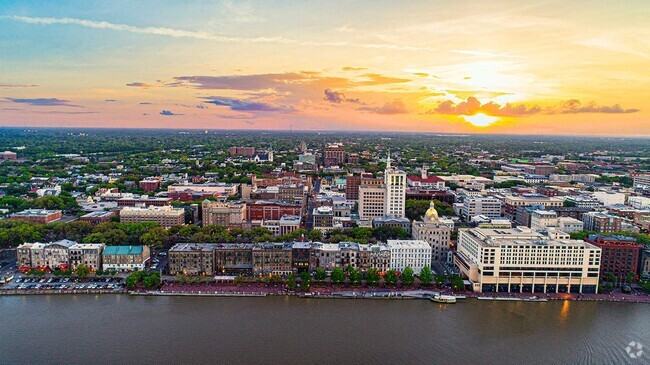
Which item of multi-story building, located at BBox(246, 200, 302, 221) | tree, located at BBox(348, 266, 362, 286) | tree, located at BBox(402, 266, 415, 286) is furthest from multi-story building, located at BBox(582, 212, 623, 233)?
multi-story building, located at BBox(246, 200, 302, 221)

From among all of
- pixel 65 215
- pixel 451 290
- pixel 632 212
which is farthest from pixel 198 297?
pixel 632 212

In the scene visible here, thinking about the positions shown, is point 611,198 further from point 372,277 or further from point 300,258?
point 300,258

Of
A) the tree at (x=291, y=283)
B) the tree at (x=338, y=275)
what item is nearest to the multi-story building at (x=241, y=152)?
the tree at (x=291, y=283)

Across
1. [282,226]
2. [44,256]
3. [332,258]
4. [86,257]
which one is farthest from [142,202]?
[332,258]

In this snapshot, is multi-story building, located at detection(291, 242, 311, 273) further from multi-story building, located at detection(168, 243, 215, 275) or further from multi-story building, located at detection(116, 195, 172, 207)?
multi-story building, located at detection(116, 195, 172, 207)

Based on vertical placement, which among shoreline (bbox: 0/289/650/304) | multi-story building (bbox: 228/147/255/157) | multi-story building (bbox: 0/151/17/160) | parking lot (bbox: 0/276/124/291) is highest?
multi-story building (bbox: 228/147/255/157)

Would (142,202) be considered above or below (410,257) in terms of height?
above

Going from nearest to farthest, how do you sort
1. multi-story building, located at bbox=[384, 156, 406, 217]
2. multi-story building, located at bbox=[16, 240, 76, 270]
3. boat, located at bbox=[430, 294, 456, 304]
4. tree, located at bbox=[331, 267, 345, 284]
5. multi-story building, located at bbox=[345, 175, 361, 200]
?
boat, located at bbox=[430, 294, 456, 304], tree, located at bbox=[331, 267, 345, 284], multi-story building, located at bbox=[16, 240, 76, 270], multi-story building, located at bbox=[384, 156, 406, 217], multi-story building, located at bbox=[345, 175, 361, 200]

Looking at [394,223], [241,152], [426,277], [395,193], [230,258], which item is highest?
[241,152]
